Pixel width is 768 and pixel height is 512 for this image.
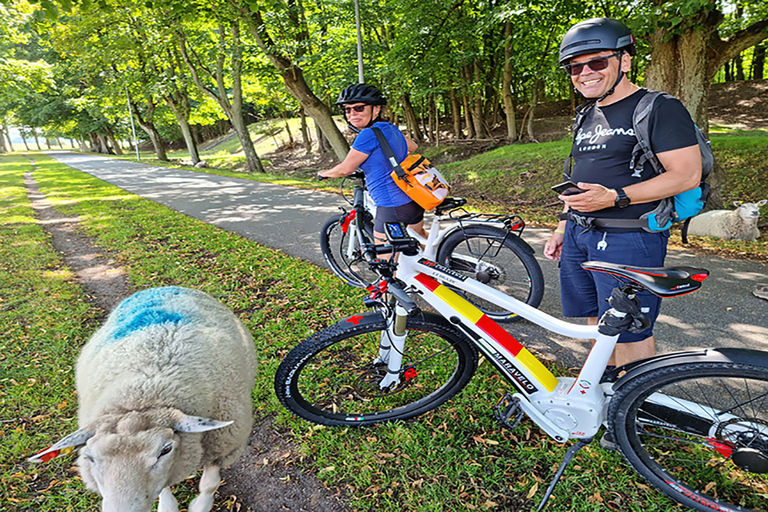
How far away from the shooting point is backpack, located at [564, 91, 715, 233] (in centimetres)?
194

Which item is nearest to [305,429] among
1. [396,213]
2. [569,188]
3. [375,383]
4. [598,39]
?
[375,383]

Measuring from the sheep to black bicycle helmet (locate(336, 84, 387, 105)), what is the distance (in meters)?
2.18

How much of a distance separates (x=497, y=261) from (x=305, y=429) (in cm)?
250

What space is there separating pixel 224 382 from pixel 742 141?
12.8 meters

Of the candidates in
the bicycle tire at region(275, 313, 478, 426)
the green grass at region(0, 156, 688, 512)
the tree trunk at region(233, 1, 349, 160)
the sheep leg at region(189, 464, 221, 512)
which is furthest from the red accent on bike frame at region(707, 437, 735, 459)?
the tree trunk at region(233, 1, 349, 160)

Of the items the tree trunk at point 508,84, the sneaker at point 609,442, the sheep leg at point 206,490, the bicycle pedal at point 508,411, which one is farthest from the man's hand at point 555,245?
the tree trunk at point 508,84

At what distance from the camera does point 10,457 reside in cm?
267

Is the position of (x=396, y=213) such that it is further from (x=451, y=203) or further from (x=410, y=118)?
(x=410, y=118)

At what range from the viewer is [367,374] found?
310 centimetres

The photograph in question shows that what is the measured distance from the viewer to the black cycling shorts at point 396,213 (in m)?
3.92

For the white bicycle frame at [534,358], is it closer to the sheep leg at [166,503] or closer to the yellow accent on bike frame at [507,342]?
the yellow accent on bike frame at [507,342]

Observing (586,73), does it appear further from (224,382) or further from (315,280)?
(315,280)

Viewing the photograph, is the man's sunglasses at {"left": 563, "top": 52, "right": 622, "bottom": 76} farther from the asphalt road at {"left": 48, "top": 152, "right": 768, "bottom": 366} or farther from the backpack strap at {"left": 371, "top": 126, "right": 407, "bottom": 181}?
the asphalt road at {"left": 48, "top": 152, "right": 768, "bottom": 366}

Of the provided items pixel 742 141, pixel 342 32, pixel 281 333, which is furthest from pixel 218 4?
pixel 742 141
